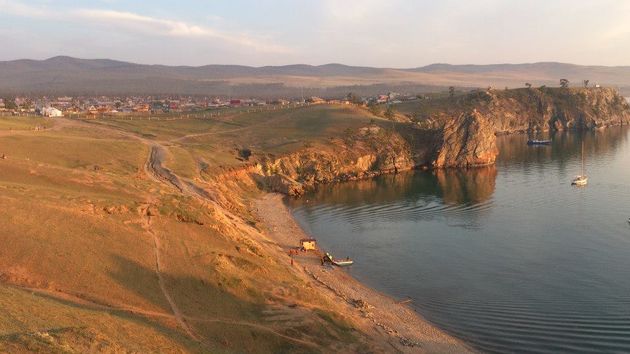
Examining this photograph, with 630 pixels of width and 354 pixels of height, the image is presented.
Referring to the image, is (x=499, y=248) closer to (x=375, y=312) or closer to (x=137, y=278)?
(x=375, y=312)

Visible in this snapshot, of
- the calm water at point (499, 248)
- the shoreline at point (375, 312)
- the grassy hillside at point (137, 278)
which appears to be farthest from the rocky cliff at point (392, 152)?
the shoreline at point (375, 312)

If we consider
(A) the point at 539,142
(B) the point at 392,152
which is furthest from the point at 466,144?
(A) the point at 539,142

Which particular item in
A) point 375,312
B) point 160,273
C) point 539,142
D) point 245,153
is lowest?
point 375,312

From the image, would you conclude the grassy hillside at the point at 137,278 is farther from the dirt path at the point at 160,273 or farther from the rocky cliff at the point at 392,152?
the rocky cliff at the point at 392,152

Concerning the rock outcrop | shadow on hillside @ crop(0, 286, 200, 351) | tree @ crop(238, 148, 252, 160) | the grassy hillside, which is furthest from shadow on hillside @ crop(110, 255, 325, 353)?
the rock outcrop

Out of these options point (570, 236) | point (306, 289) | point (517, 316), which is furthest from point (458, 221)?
point (306, 289)

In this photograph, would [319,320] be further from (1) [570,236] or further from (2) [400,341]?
(1) [570,236]

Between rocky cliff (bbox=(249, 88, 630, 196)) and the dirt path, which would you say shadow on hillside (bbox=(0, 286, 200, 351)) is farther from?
rocky cliff (bbox=(249, 88, 630, 196))
